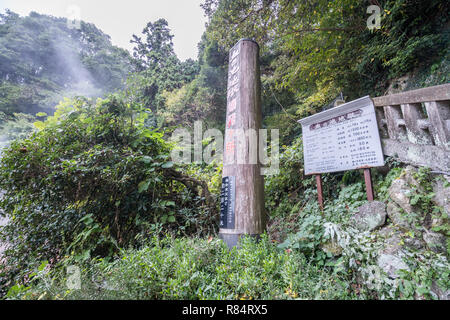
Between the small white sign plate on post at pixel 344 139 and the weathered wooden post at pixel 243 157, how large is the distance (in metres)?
1.09

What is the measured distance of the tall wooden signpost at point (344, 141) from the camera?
2.81 metres

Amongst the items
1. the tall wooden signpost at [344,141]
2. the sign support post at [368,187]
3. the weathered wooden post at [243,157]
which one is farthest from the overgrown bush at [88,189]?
the sign support post at [368,187]

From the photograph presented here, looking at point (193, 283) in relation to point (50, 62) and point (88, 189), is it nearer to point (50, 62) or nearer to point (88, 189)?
point (88, 189)

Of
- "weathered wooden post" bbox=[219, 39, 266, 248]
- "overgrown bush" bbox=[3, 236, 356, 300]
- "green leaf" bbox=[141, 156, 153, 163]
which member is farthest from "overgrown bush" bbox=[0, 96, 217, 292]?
"overgrown bush" bbox=[3, 236, 356, 300]

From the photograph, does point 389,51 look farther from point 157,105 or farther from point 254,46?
point 157,105

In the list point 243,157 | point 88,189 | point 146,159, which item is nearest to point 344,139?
point 243,157

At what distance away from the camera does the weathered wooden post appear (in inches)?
111

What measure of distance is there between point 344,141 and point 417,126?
32.5 inches

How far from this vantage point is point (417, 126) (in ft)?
8.36

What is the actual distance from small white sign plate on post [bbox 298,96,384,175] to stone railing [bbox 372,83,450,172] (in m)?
0.24

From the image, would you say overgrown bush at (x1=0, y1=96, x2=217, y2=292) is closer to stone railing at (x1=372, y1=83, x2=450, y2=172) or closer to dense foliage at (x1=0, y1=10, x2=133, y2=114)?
stone railing at (x1=372, y1=83, x2=450, y2=172)

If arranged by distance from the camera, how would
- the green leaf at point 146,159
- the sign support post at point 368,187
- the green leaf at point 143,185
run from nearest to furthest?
the sign support post at point 368,187 → the green leaf at point 143,185 → the green leaf at point 146,159

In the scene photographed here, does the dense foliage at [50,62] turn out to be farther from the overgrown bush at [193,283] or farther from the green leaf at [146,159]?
the overgrown bush at [193,283]

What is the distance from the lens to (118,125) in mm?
3725
